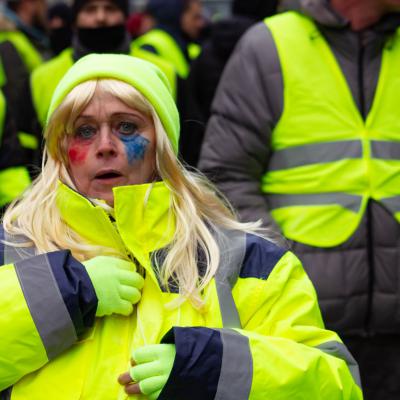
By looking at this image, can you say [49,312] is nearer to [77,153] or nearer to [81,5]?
[77,153]

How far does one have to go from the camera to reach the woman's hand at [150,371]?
2648 mm

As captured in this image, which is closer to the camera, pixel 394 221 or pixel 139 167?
pixel 139 167

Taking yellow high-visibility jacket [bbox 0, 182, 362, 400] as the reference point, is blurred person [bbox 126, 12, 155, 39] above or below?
below

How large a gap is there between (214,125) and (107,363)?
1680mm

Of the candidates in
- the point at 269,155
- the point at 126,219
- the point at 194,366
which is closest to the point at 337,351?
the point at 194,366

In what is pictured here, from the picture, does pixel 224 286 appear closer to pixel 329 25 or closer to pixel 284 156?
pixel 284 156

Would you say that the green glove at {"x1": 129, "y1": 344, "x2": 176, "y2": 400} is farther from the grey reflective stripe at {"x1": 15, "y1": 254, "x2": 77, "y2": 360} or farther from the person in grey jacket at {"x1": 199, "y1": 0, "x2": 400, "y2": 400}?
the person in grey jacket at {"x1": 199, "y1": 0, "x2": 400, "y2": 400}

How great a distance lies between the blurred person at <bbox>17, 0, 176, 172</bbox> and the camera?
557 cm

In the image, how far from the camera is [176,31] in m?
8.16

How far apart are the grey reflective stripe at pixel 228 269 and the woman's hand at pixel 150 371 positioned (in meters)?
0.22

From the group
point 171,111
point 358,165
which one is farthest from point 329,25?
point 171,111

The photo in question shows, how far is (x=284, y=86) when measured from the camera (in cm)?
404

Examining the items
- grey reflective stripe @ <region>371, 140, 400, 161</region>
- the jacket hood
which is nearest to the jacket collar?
grey reflective stripe @ <region>371, 140, 400, 161</region>

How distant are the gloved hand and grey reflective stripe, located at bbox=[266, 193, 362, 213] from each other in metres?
1.29
